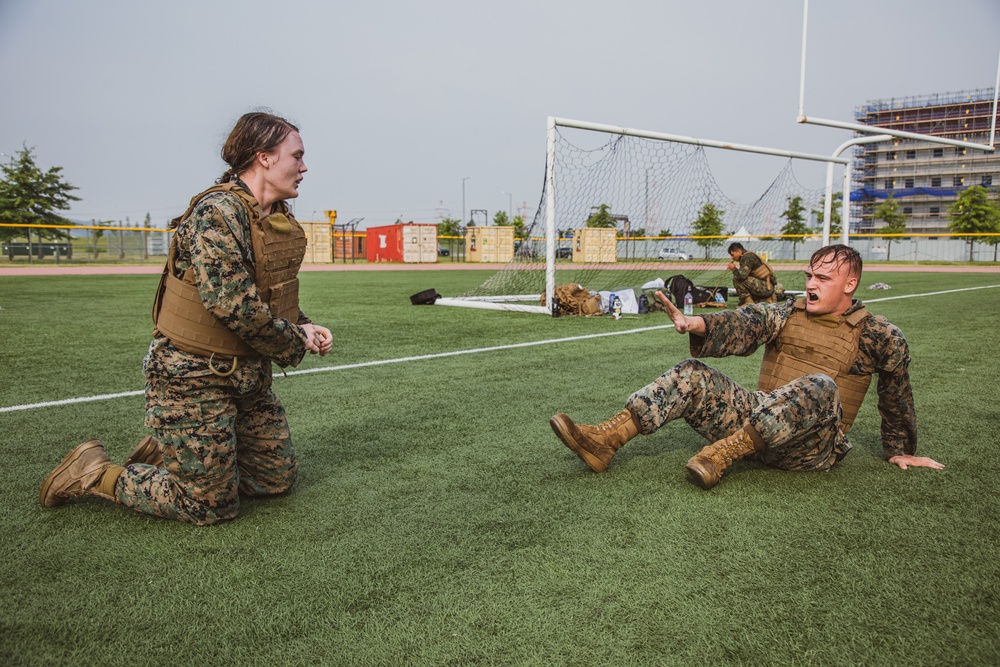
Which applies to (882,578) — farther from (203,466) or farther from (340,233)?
(340,233)

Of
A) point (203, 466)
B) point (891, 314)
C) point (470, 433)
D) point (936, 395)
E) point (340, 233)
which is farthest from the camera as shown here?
point (340, 233)

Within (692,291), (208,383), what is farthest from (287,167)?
(692,291)

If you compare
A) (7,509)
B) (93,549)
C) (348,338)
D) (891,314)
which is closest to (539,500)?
(93,549)

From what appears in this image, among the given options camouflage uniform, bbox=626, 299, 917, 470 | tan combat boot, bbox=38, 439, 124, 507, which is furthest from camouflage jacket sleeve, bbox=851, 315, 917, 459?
tan combat boot, bbox=38, 439, 124, 507

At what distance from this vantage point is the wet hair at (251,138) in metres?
2.86

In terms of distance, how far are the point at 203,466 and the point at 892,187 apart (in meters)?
113

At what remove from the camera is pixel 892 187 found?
98.1 meters

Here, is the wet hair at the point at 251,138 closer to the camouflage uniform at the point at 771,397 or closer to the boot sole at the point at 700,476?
the camouflage uniform at the point at 771,397

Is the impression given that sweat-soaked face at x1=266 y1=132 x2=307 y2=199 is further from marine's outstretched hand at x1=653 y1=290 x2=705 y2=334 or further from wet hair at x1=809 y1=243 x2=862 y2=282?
wet hair at x1=809 y1=243 x2=862 y2=282

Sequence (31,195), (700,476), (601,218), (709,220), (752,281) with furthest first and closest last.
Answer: (31,195)
(709,220)
(601,218)
(752,281)
(700,476)

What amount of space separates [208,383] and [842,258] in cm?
277

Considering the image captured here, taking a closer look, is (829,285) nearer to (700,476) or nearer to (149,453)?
(700,476)

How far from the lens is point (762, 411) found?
9.98ft

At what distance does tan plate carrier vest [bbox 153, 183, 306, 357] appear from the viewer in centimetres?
273
